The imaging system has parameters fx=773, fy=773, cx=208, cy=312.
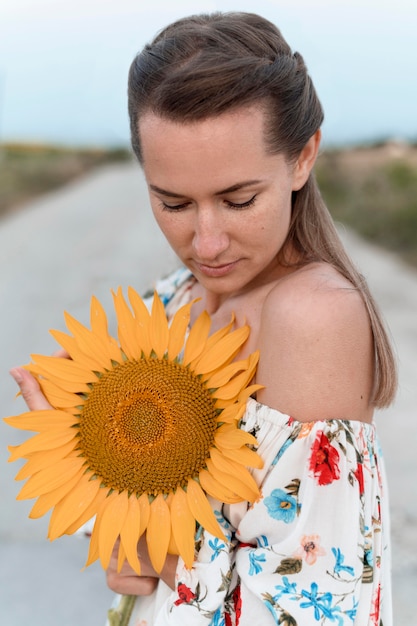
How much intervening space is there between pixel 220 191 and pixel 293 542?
76 cm

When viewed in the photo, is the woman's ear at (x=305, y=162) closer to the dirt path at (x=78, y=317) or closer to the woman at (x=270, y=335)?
the woman at (x=270, y=335)

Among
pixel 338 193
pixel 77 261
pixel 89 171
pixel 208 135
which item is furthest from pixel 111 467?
pixel 89 171

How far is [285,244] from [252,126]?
16.5 inches

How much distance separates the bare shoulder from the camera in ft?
5.41

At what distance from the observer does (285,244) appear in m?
1.98

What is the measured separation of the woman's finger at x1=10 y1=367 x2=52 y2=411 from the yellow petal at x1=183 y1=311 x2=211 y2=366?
0.35m

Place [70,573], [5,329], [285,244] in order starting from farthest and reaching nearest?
[5,329]
[70,573]
[285,244]

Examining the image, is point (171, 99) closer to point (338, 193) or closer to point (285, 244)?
point (285, 244)

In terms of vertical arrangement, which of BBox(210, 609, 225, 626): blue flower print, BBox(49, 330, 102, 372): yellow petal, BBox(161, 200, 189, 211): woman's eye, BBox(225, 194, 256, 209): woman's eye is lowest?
BBox(210, 609, 225, 626): blue flower print

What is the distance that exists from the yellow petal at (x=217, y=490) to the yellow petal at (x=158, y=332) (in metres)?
0.30

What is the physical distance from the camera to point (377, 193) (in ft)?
53.6

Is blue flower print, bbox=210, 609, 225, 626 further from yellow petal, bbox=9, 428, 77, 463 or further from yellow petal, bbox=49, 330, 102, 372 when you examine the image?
yellow petal, bbox=49, 330, 102, 372

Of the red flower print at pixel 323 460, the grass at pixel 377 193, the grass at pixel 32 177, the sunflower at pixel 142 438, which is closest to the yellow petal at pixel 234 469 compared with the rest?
the sunflower at pixel 142 438

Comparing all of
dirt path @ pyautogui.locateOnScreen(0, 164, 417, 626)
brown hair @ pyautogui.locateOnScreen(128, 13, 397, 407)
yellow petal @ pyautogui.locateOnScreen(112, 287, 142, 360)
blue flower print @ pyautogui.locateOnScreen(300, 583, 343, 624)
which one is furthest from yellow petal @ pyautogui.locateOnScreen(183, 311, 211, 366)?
dirt path @ pyautogui.locateOnScreen(0, 164, 417, 626)
